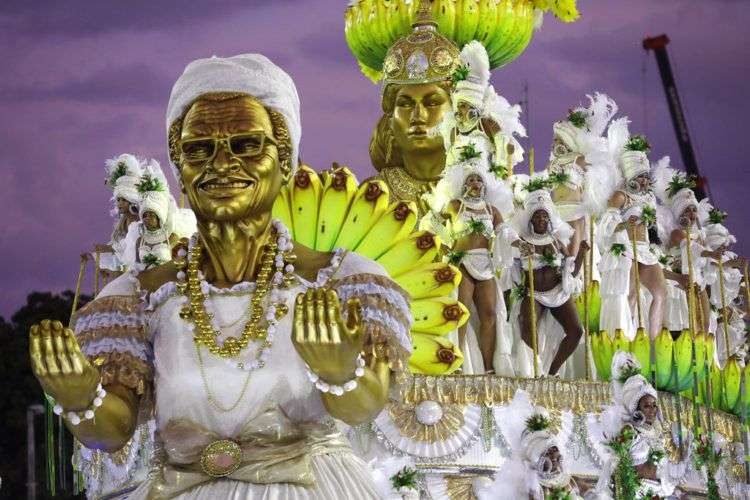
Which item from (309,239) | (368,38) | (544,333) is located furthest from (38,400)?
(309,239)

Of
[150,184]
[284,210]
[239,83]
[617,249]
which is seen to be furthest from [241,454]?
[617,249]

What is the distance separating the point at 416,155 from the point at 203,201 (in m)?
7.92

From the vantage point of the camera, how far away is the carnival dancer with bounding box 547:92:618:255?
12.0m

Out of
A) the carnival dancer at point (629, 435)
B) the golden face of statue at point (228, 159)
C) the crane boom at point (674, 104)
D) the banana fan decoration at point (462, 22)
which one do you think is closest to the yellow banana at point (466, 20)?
the banana fan decoration at point (462, 22)

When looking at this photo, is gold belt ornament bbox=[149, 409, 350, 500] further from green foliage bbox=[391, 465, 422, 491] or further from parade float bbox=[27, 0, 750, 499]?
green foliage bbox=[391, 465, 422, 491]

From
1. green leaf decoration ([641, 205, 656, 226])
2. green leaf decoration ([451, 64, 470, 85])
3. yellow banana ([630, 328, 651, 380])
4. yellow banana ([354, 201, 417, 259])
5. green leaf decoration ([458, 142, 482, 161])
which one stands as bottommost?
yellow banana ([630, 328, 651, 380])

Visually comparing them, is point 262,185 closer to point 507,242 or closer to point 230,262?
point 230,262

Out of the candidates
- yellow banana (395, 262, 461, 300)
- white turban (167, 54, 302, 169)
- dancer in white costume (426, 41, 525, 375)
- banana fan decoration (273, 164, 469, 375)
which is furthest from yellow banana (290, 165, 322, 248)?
white turban (167, 54, 302, 169)

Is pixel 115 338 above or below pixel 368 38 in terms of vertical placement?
below

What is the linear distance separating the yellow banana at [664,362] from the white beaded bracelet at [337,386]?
7952 millimetres

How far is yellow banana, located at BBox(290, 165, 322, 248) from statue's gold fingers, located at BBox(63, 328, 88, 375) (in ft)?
15.1

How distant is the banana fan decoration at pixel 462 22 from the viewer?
43.0ft

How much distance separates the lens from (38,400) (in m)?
19.6

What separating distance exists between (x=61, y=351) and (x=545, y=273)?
24.6ft
